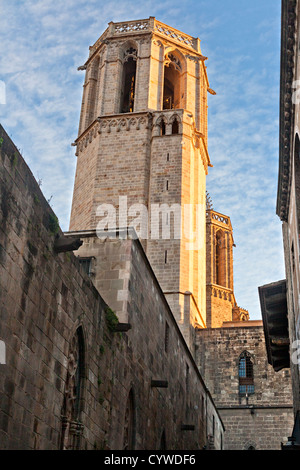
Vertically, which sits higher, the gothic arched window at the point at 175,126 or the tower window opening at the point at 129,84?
the tower window opening at the point at 129,84

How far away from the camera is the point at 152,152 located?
30.9m

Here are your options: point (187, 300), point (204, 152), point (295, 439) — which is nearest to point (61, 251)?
point (295, 439)

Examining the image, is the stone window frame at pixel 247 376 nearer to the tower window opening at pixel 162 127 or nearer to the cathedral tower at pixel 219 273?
the tower window opening at pixel 162 127

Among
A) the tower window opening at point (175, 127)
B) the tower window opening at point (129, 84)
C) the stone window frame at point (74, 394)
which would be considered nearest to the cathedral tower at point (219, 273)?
the tower window opening at point (129, 84)

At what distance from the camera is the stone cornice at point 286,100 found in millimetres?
11391

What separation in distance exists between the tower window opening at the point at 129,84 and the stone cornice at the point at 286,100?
68.9 feet

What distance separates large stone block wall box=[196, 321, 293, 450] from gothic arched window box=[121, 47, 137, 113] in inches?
562

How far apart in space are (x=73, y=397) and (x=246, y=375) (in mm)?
19853

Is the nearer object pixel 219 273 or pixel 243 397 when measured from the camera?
pixel 243 397

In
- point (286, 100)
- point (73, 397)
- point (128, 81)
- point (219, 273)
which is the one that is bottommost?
point (73, 397)

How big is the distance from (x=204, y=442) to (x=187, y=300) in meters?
6.45

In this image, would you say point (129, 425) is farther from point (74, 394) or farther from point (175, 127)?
point (175, 127)

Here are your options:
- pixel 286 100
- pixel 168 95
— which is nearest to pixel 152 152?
pixel 168 95

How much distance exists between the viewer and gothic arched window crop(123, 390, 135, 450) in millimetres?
13062
